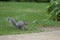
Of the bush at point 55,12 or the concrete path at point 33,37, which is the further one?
the bush at point 55,12

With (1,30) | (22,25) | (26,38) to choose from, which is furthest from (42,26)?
(26,38)

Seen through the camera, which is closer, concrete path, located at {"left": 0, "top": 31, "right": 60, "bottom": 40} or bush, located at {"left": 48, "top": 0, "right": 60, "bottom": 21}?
concrete path, located at {"left": 0, "top": 31, "right": 60, "bottom": 40}

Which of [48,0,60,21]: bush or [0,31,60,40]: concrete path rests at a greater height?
[0,31,60,40]: concrete path

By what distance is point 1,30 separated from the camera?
30.3ft

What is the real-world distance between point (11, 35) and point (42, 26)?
A: 245cm

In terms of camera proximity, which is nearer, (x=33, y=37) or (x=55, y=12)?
(x=33, y=37)

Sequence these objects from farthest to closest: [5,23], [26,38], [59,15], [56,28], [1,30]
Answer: [59,15] < [5,23] < [56,28] < [1,30] < [26,38]

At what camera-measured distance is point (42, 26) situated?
10453 mm

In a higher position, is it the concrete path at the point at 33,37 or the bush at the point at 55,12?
the concrete path at the point at 33,37

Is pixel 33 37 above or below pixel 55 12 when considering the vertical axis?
above

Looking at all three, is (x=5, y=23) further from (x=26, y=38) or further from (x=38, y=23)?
(x=26, y=38)

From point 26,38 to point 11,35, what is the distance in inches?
28.7

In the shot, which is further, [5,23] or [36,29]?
[5,23]

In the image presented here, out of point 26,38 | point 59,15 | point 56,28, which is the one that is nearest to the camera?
point 26,38
